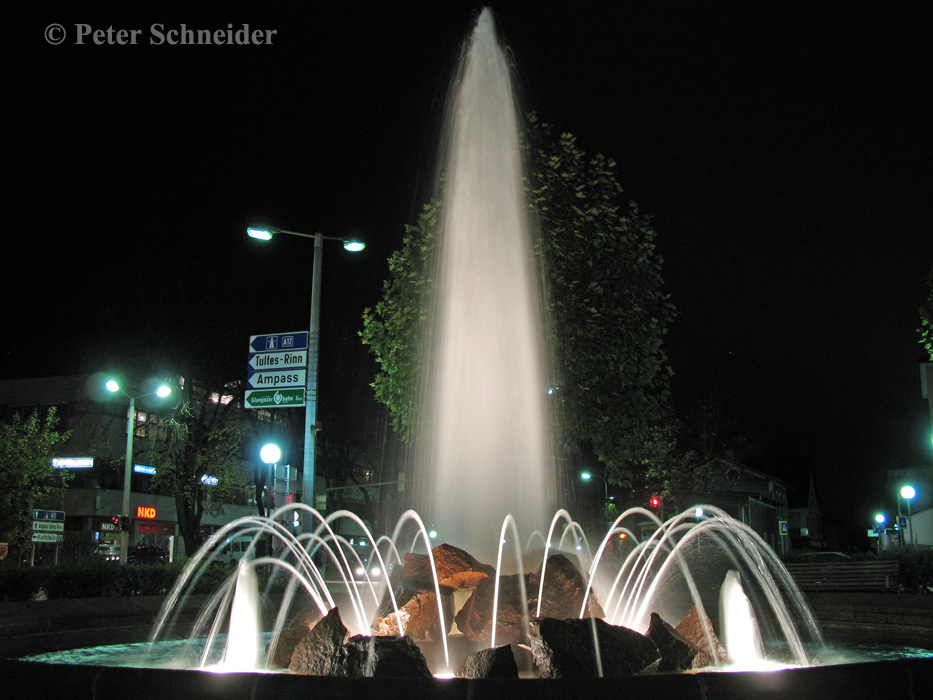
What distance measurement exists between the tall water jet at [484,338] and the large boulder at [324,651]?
13.6 ft

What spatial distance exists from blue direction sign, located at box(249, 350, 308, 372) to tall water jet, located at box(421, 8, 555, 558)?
11.5ft

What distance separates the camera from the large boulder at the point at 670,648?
8758mm

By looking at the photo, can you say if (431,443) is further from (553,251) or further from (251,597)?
(553,251)

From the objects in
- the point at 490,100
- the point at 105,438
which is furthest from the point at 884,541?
the point at 105,438

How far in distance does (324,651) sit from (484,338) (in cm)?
662

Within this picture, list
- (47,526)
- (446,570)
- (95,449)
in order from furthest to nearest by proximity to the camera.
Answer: (95,449)
(47,526)
(446,570)

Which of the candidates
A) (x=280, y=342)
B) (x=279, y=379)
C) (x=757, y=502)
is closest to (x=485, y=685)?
(x=279, y=379)

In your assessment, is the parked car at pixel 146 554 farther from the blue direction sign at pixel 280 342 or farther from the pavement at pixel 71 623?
the pavement at pixel 71 623

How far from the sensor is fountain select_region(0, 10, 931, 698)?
19.5 ft

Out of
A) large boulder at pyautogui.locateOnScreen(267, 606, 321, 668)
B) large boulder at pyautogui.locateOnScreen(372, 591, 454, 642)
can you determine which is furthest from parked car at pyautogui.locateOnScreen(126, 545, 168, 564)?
large boulder at pyautogui.locateOnScreen(372, 591, 454, 642)

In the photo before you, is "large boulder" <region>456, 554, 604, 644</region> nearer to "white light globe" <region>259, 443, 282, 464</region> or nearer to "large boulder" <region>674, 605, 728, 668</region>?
"large boulder" <region>674, 605, 728, 668</region>

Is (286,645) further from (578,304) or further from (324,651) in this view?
(578,304)

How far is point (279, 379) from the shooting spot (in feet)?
57.3

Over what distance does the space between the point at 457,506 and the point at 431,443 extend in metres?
1.39
